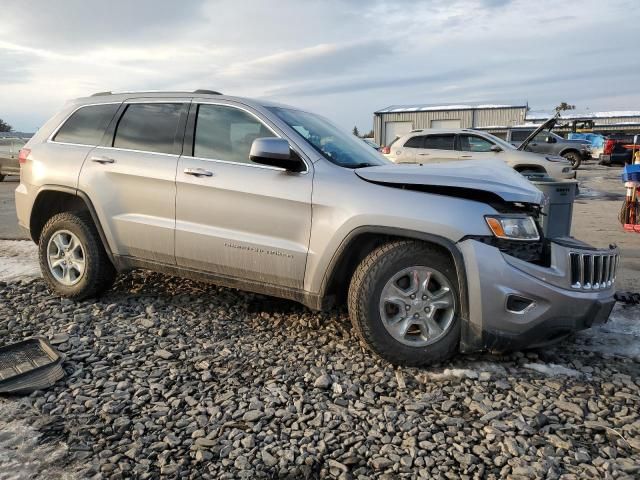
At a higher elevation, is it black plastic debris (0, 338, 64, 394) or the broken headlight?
the broken headlight

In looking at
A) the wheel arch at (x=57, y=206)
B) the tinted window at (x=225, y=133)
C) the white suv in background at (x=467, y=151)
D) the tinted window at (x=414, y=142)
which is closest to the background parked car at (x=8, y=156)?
the white suv in background at (x=467, y=151)

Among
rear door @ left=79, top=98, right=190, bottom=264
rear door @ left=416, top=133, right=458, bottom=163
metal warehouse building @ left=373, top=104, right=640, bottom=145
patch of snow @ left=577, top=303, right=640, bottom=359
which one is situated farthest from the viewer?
metal warehouse building @ left=373, top=104, right=640, bottom=145

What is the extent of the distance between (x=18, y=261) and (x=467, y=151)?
10159mm

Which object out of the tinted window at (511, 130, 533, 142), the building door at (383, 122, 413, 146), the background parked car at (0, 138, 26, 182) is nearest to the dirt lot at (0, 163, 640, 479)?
the background parked car at (0, 138, 26, 182)

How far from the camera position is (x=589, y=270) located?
11.1ft

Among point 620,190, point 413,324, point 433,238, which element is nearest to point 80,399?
point 413,324

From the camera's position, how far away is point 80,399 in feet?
10.0

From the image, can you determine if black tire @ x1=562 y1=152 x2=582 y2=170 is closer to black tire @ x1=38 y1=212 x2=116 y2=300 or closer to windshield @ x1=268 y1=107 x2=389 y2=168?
windshield @ x1=268 y1=107 x2=389 y2=168

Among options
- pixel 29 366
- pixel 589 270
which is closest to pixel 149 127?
pixel 29 366

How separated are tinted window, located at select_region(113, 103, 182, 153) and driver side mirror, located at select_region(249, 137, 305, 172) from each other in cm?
98

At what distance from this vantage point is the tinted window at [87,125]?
460 cm

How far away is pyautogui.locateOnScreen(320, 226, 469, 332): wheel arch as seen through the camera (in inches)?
130

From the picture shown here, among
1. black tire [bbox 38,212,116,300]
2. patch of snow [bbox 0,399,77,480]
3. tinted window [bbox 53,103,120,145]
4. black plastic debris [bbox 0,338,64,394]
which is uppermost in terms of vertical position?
tinted window [bbox 53,103,120,145]

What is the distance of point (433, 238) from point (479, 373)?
94 cm
